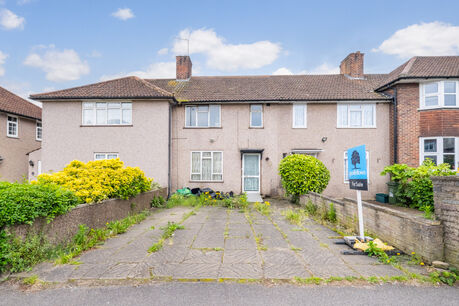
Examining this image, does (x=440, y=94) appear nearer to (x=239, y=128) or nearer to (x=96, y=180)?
(x=239, y=128)

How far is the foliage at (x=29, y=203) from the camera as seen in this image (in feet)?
12.0

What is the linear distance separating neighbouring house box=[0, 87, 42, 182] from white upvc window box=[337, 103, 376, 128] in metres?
18.4

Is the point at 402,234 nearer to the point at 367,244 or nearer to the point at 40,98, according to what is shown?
the point at 367,244

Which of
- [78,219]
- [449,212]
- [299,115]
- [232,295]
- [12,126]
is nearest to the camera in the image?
[232,295]

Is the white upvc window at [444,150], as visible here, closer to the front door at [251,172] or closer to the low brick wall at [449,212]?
the front door at [251,172]

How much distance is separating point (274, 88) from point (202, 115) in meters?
4.77

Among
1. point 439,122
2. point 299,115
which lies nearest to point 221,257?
point 299,115

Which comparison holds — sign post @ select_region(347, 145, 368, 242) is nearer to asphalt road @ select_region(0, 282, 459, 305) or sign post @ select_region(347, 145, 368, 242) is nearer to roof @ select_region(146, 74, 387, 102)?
asphalt road @ select_region(0, 282, 459, 305)

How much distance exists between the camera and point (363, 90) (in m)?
13.4

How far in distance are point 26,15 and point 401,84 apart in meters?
18.4

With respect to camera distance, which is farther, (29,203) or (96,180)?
(96,180)

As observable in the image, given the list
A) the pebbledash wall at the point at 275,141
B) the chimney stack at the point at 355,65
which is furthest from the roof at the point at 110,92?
the chimney stack at the point at 355,65

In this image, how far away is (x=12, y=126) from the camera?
1589 cm

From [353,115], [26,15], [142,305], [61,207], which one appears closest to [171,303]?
[142,305]
